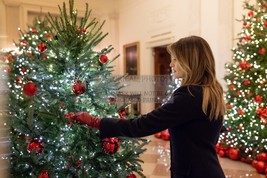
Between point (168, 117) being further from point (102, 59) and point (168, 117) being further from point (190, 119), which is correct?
point (102, 59)

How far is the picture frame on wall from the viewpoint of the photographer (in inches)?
404

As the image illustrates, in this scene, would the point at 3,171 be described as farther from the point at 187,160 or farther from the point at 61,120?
the point at 61,120

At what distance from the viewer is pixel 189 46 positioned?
1407 mm

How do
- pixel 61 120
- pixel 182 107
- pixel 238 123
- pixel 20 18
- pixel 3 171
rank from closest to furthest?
pixel 3 171, pixel 182 107, pixel 61 120, pixel 238 123, pixel 20 18

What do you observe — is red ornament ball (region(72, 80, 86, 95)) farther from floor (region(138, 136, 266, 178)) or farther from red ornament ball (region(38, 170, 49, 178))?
floor (region(138, 136, 266, 178))

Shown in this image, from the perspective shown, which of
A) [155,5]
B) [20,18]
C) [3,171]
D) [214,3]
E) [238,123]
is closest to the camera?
[3,171]

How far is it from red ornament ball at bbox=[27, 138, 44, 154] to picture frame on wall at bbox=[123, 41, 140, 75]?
27.2 ft

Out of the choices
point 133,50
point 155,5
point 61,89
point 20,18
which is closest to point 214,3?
point 155,5

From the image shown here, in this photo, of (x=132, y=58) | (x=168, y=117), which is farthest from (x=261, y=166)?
(x=132, y=58)

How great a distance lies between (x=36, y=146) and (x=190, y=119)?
1172 millimetres

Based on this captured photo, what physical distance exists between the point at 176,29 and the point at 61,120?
22.4 feet

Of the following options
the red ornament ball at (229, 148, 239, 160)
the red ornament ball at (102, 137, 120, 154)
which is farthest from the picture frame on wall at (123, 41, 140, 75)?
the red ornament ball at (102, 137, 120, 154)

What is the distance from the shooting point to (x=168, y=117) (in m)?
1.33

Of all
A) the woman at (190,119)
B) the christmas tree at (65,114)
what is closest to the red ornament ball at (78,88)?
the christmas tree at (65,114)
